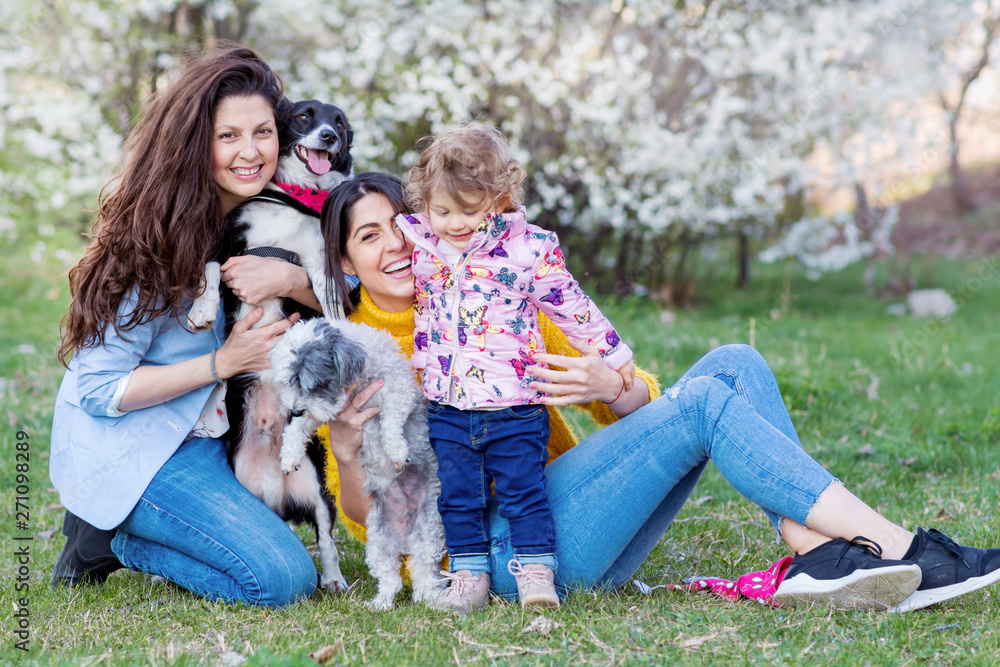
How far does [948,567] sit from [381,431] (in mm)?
1700

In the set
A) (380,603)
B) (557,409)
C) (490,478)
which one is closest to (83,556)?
(380,603)

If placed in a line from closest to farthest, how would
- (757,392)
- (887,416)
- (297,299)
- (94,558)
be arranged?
(757,392) → (94,558) → (297,299) → (887,416)

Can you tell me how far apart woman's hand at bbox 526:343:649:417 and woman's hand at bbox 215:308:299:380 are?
935mm

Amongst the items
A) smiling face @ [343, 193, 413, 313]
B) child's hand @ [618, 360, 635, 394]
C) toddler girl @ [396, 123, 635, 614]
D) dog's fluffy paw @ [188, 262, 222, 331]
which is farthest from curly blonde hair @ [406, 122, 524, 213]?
dog's fluffy paw @ [188, 262, 222, 331]

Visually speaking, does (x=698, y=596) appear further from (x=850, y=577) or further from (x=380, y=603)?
(x=380, y=603)

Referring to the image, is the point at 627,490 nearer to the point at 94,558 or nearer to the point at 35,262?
the point at 94,558

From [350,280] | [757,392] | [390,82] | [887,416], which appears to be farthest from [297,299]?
[390,82]

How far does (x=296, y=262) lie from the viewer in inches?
126

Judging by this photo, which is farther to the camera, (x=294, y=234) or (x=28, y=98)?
(x=28, y=98)

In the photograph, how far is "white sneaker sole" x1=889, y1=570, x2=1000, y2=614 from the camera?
2.34 metres

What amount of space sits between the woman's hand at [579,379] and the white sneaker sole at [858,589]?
76cm

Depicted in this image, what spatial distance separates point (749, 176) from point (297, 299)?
5.96 meters

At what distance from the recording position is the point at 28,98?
29.2 feet

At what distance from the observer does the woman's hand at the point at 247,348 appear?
2.83m
